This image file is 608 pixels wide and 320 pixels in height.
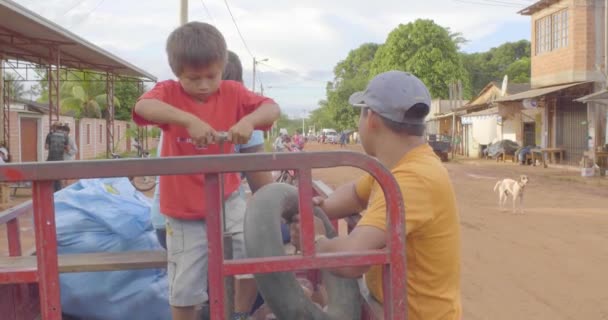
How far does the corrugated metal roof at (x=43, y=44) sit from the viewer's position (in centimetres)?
1115

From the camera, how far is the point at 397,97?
208cm

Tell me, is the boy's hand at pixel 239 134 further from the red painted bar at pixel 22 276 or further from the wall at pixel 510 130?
the wall at pixel 510 130

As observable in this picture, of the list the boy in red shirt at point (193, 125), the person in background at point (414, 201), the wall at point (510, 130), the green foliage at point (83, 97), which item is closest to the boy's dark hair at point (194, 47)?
the boy in red shirt at point (193, 125)

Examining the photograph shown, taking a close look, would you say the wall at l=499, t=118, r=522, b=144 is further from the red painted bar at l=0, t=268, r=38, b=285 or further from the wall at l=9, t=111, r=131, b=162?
the red painted bar at l=0, t=268, r=38, b=285

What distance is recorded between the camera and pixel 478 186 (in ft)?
55.8

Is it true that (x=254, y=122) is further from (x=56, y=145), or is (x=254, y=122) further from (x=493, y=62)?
(x=493, y=62)

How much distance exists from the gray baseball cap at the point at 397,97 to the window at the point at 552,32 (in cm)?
2375

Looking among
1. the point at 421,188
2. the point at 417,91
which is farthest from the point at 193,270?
the point at 417,91

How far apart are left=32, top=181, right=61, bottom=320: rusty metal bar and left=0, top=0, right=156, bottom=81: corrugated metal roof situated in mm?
9368

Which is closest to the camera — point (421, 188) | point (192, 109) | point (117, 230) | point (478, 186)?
point (421, 188)

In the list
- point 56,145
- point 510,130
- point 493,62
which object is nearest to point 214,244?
point 56,145

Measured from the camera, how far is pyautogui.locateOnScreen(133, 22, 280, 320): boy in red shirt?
2141 mm

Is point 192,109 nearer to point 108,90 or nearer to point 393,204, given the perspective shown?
point 393,204

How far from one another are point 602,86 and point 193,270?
22.1 metres
